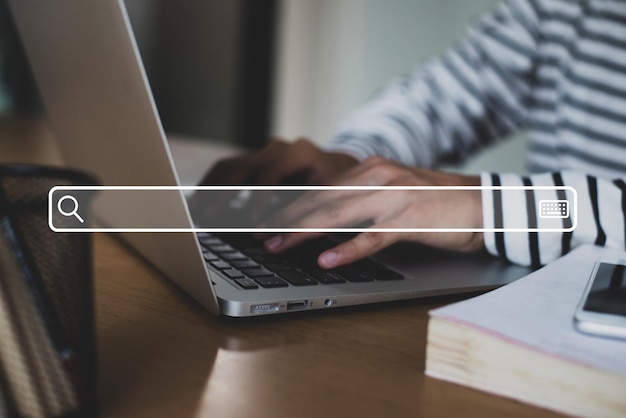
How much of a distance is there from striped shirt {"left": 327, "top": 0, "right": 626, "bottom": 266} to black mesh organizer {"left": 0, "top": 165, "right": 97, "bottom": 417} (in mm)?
653

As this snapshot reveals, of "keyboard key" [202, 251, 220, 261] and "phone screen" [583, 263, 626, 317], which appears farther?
"keyboard key" [202, 251, 220, 261]

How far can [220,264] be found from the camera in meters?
0.49

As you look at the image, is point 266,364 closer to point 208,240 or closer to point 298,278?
point 298,278

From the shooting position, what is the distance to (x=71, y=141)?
0.63 metres

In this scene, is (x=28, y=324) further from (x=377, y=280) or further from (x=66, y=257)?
(x=377, y=280)

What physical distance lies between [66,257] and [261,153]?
504mm

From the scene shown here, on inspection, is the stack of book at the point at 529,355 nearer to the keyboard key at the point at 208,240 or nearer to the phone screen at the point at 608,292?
the phone screen at the point at 608,292

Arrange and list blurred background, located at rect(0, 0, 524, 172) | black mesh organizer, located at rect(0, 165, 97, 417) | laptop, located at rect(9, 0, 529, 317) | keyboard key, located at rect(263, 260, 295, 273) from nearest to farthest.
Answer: black mesh organizer, located at rect(0, 165, 97, 417) < laptop, located at rect(9, 0, 529, 317) < keyboard key, located at rect(263, 260, 295, 273) < blurred background, located at rect(0, 0, 524, 172)

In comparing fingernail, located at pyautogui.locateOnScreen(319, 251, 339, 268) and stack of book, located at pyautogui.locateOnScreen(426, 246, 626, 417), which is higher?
stack of book, located at pyautogui.locateOnScreen(426, 246, 626, 417)

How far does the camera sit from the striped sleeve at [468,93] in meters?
1.07

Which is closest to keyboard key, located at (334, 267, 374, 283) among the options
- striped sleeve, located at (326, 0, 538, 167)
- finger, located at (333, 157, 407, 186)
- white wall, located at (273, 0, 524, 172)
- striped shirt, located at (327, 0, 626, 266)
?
finger, located at (333, 157, 407, 186)

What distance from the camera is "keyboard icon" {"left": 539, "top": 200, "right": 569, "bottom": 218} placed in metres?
0.56

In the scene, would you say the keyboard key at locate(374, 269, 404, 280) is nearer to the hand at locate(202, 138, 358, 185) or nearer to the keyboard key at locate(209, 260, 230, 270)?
the keyboard key at locate(209, 260, 230, 270)

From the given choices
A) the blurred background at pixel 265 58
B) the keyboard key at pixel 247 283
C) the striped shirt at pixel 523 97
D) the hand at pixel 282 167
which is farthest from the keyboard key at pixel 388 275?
the blurred background at pixel 265 58
